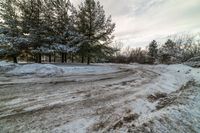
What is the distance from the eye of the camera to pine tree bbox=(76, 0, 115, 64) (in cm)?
1761

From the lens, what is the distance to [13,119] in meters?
3.63

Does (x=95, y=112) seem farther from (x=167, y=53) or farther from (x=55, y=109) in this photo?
(x=167, y=53)

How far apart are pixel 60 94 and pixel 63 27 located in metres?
13.8

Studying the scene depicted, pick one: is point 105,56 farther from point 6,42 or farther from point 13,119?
point 13,119

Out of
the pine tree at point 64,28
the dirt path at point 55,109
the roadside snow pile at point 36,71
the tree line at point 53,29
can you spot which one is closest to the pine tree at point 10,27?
the tree line at point 53,29

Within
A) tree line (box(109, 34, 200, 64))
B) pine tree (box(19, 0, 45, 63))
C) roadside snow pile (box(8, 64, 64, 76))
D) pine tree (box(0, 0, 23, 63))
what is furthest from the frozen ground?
tree line (box(109, 34, 200, 64))

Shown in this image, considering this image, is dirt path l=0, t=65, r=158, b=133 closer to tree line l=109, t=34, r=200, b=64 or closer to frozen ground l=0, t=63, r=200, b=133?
frozen ground l=0, t=63, r=200, b=133

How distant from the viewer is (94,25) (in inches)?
696

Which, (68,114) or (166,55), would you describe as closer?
(68,114)

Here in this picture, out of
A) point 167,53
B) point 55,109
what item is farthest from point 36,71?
point 167,53

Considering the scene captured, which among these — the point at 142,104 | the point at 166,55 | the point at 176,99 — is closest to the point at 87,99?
the point at 142,104

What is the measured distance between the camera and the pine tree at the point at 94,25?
1761 cm

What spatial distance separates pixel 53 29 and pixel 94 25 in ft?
16.6

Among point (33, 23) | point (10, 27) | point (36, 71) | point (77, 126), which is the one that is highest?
point (33, 23)
